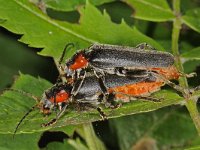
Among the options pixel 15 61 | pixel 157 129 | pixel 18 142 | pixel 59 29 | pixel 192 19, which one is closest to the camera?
pixel 18 142

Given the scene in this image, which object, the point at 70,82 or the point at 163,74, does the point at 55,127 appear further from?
the point at 163,74

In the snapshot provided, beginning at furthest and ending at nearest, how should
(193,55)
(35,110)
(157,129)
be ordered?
1. (157,129)
2. (193,55)
3. (35,110)

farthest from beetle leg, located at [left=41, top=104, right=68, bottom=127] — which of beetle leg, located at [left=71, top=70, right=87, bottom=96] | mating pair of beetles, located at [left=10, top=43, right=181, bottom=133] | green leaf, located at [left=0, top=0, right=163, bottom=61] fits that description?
green leaf, located at [left=0, top=0, right=163, bottom=61]

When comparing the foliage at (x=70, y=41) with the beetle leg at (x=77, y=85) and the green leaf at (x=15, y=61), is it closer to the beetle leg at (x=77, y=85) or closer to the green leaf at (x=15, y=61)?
the beetle leg at (x=77, y=85)

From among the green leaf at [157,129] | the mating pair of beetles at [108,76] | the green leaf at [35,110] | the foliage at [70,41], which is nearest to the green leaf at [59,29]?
the foliage at [70,41]

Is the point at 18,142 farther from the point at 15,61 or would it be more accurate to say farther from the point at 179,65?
the point at 15,61

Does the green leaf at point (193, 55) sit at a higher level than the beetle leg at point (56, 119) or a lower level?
higher

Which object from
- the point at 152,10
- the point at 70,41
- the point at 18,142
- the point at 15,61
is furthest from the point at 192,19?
the point at 15,61
